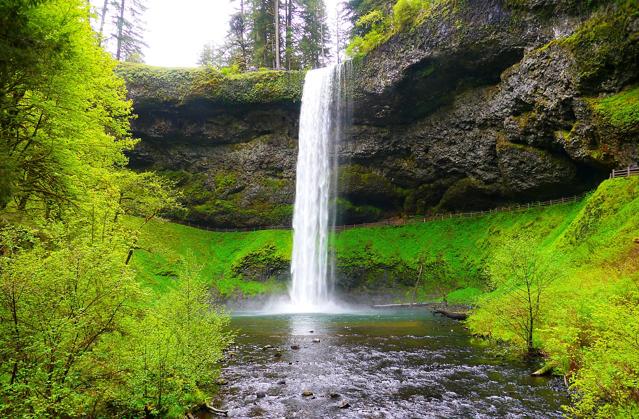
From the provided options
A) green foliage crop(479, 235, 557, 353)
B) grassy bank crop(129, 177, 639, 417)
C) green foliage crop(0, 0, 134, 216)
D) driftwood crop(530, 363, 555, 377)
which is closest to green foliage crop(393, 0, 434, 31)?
grassy bank crop(129, 177, 639, 417)

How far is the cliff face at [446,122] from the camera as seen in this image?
82.0 ft

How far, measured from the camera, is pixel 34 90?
8.86 meters

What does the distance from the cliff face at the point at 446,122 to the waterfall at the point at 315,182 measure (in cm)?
188

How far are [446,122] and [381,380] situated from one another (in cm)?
2932

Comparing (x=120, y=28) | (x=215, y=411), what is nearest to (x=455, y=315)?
(x=215, y=411)

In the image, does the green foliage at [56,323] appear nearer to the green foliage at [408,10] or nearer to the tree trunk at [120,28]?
the green foliage at [408,10]

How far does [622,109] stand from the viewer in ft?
76.4

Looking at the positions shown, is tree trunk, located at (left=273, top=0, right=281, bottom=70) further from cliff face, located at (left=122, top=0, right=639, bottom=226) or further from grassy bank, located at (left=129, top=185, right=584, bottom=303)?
grassy bank, located at (left=129, top=185, right=584, bottom=303)

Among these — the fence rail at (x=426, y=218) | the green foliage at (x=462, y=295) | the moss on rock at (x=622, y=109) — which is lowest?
the green foliage at (x=462, y=295)

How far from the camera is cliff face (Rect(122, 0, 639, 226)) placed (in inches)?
984

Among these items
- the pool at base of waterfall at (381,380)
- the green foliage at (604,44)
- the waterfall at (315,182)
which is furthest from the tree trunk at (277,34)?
the pool at base of waterfall at (381,380)

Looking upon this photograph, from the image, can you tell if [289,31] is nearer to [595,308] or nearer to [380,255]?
[380,255]

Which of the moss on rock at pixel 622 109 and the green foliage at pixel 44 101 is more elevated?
the moss on rock at pixel 622 109

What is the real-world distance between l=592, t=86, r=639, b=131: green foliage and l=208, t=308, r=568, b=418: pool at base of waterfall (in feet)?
53.4
